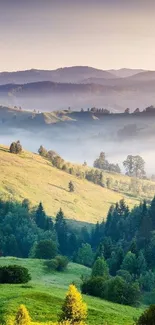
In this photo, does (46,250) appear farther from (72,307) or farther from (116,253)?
(72,307)

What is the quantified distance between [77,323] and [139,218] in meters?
134

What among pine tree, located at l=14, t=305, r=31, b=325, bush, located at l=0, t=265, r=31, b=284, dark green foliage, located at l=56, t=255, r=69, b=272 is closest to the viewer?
pine tree, located at l=14, t=305, r=31, b=325

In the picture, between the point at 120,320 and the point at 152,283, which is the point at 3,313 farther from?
the point at 152,283

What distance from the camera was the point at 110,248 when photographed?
14950 cm

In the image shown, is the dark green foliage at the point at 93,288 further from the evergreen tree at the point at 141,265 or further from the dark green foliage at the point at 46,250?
the dark green foliage at the point at 46,250

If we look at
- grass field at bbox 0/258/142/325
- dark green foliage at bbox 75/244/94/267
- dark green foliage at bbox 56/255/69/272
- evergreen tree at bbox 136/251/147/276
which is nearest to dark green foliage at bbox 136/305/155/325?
grass field at bbox 0/258/142/325

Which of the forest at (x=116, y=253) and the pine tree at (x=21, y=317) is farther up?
the pine tree at (x=21, y=317)

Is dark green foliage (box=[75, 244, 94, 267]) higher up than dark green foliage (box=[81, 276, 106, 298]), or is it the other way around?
dark green foliage (box=[81, 276, 106, 298])

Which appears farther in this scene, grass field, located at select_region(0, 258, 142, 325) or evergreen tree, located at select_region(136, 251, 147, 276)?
evergreen tree, located at select_region(136, 251, 147, 276)

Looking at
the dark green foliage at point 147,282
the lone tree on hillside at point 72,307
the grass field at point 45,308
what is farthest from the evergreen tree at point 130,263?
the lone tree on hillside at point 72,307

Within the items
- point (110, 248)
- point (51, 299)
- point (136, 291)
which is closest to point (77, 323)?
point (51, 299)

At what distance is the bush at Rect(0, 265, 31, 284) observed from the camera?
79500 mm

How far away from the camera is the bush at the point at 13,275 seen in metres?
79.5

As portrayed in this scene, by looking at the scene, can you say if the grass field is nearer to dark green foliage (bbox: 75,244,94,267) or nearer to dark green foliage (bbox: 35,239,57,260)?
dark green foliage (bbox: 35,239,57,260)
